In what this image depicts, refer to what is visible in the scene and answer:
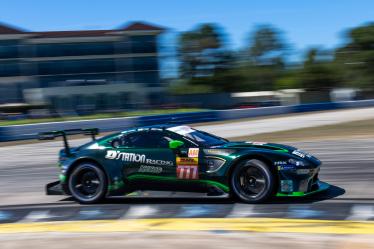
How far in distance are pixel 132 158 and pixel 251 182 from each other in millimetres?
1809

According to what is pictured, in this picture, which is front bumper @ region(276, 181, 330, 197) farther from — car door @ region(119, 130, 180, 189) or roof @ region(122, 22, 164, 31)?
roof @ region(122, 22, 164, 31)

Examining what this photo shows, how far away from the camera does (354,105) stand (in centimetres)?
4300

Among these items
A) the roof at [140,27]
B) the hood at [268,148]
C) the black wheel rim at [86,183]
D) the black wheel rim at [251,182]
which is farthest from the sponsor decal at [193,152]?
the roof at [140,27]

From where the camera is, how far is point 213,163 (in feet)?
24.8

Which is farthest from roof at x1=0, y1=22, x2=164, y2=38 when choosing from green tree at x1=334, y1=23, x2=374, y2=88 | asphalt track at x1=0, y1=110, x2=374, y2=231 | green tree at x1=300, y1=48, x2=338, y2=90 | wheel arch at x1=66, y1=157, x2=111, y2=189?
wheel arch at x1=66, y1=157, x2=111, y2=189

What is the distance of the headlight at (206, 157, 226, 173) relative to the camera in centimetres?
752

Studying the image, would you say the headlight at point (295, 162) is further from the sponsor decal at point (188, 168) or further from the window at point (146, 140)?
the window at point (146, 140)

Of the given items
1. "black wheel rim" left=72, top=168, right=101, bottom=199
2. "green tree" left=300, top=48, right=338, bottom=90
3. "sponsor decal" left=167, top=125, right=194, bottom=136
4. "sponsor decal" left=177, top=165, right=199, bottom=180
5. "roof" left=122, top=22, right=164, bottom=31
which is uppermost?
"roof" left=122, top=22, right=164, bottom=31

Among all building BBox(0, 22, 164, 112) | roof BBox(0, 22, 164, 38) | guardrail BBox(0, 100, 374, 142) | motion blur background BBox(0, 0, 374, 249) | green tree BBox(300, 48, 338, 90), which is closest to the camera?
motion blur background BBox(0, 0, 374, 249)

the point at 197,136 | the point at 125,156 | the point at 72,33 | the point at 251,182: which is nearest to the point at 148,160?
the point at 125,156

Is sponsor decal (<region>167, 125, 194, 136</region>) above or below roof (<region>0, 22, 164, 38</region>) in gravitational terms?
below

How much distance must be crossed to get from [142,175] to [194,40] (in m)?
85.9

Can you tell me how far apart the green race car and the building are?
52.8 meters

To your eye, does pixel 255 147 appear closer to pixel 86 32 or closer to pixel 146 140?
pixel 146 140
